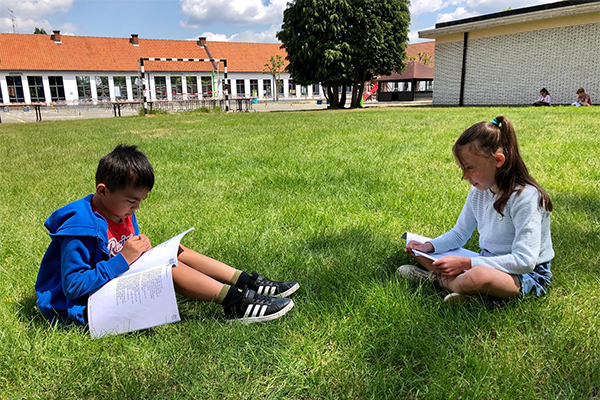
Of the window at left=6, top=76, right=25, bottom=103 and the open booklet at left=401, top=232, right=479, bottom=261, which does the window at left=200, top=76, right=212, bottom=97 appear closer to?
the window at left=6, top=76, right=25, bottom=103

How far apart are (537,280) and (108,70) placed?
172ft

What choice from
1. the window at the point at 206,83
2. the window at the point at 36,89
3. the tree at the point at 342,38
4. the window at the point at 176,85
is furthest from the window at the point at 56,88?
the tree at the point at 342,38

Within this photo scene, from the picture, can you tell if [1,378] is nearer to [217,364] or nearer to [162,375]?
[162,375]

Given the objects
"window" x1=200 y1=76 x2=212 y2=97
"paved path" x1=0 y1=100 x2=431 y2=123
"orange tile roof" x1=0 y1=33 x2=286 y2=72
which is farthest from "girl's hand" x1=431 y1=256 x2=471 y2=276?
"window" x1=200 y1=76 x2=212 y2=97

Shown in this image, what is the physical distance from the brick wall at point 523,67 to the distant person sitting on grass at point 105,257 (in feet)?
76.2

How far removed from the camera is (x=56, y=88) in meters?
45.6

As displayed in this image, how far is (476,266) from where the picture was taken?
2.12m

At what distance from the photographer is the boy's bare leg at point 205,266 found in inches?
93.0

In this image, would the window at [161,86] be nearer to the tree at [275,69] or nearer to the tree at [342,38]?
the tree at [275,69]

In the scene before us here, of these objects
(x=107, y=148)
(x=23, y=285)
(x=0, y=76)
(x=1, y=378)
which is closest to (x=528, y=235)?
(x=1, y=378)

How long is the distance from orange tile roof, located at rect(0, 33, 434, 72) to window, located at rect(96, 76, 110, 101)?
3.64ft

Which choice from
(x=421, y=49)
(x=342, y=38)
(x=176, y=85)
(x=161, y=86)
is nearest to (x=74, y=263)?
(x=342, y=38)

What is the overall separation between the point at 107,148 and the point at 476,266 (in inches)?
334

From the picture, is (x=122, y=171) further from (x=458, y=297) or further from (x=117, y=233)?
(x=458, y=297)
